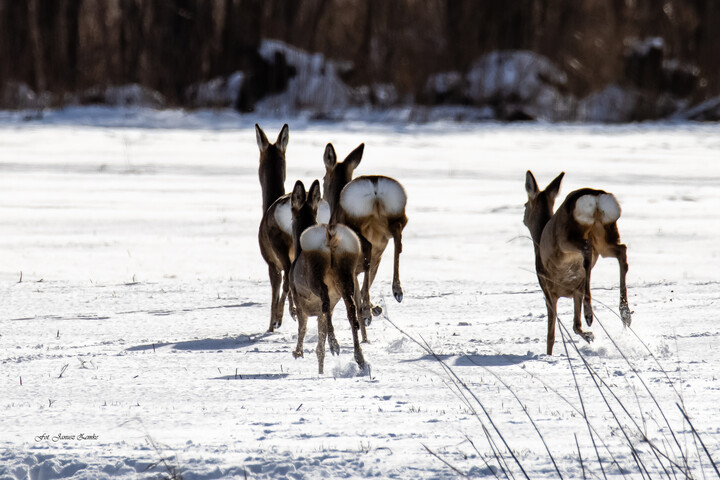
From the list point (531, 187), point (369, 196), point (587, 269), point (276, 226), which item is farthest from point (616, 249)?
point (276, 226)

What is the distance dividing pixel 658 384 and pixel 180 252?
7.19 m

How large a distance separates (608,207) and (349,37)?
24.2m

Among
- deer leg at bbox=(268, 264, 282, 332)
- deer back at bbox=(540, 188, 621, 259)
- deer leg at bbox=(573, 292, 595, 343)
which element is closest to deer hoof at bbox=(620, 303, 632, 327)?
deer leg at bbox=(573, 292, 595, 343)

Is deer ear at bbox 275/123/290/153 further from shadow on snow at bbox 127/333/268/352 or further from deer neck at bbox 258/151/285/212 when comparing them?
shadow on snow at bbox 127/333/268/352

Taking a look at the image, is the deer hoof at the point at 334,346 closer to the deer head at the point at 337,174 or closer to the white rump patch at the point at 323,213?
the white rump patch at the point at 323,213

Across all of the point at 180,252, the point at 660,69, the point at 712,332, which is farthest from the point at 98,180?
the point at 660,69

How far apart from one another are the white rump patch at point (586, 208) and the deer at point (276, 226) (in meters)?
1.75

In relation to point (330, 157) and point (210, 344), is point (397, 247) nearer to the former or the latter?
point (330, 157)

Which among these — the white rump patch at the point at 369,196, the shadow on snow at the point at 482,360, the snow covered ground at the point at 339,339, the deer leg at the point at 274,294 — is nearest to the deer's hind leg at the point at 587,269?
the snow covered ground at the point at 339,339

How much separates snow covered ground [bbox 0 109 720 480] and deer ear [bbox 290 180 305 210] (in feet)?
3.01

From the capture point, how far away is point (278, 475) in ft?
11.9

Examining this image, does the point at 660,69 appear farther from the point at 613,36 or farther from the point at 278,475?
the point at 278,475

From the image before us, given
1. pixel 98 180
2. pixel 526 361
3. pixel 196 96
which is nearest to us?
pixel 526 361

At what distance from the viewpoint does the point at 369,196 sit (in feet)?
23.1
